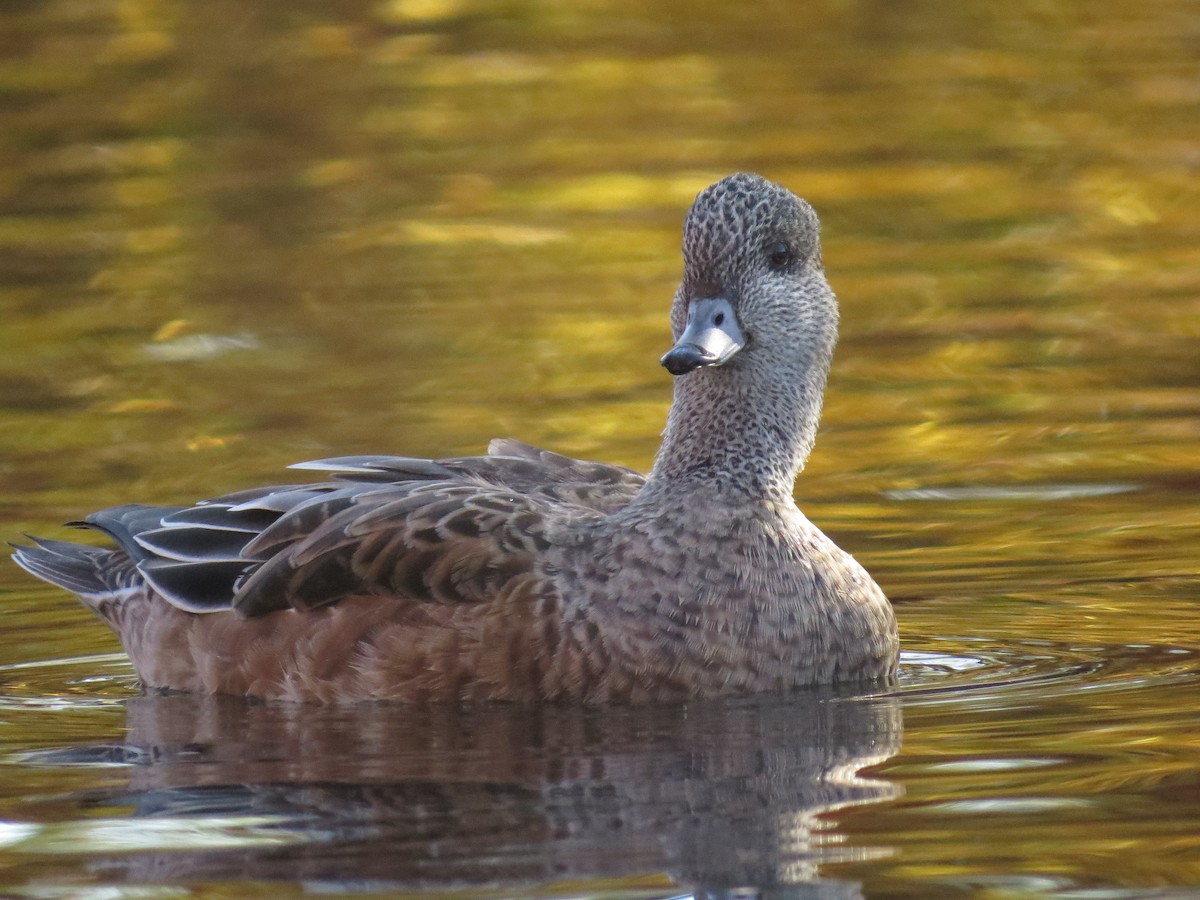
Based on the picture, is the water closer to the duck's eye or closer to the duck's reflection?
the duck's reflection

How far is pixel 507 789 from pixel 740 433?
1949 mm

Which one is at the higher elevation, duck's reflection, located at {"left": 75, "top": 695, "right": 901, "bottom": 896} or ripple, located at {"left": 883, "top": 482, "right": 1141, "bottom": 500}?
ripple, located at {"left": 883, "top": 482, "right": 1141, "bottom": 500}

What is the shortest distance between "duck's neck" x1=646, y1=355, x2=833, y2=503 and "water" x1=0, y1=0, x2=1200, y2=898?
2.63 ft

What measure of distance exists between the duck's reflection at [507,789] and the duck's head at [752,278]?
3.98ft

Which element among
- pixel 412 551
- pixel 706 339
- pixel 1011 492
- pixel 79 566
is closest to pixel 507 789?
pixel 412 551

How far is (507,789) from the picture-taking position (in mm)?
6727

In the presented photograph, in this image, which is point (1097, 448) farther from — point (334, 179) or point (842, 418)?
point (334, 179)

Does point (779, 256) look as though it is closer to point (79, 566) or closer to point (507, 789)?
point (507, 789)

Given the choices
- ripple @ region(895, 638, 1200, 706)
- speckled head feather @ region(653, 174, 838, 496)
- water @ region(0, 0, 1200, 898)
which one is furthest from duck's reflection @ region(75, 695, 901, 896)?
speckled head feather @ region(653, 174, 838, 496)

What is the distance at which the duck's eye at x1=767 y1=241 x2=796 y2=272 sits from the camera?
8.17 metres

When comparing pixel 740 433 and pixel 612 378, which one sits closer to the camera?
pixel 740 433

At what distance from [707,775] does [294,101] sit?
54.1 ft

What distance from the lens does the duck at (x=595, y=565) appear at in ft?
25.5

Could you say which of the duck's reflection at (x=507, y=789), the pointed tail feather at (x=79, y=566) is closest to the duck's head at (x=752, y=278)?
the duck's reflection at (x=507, y=789)
